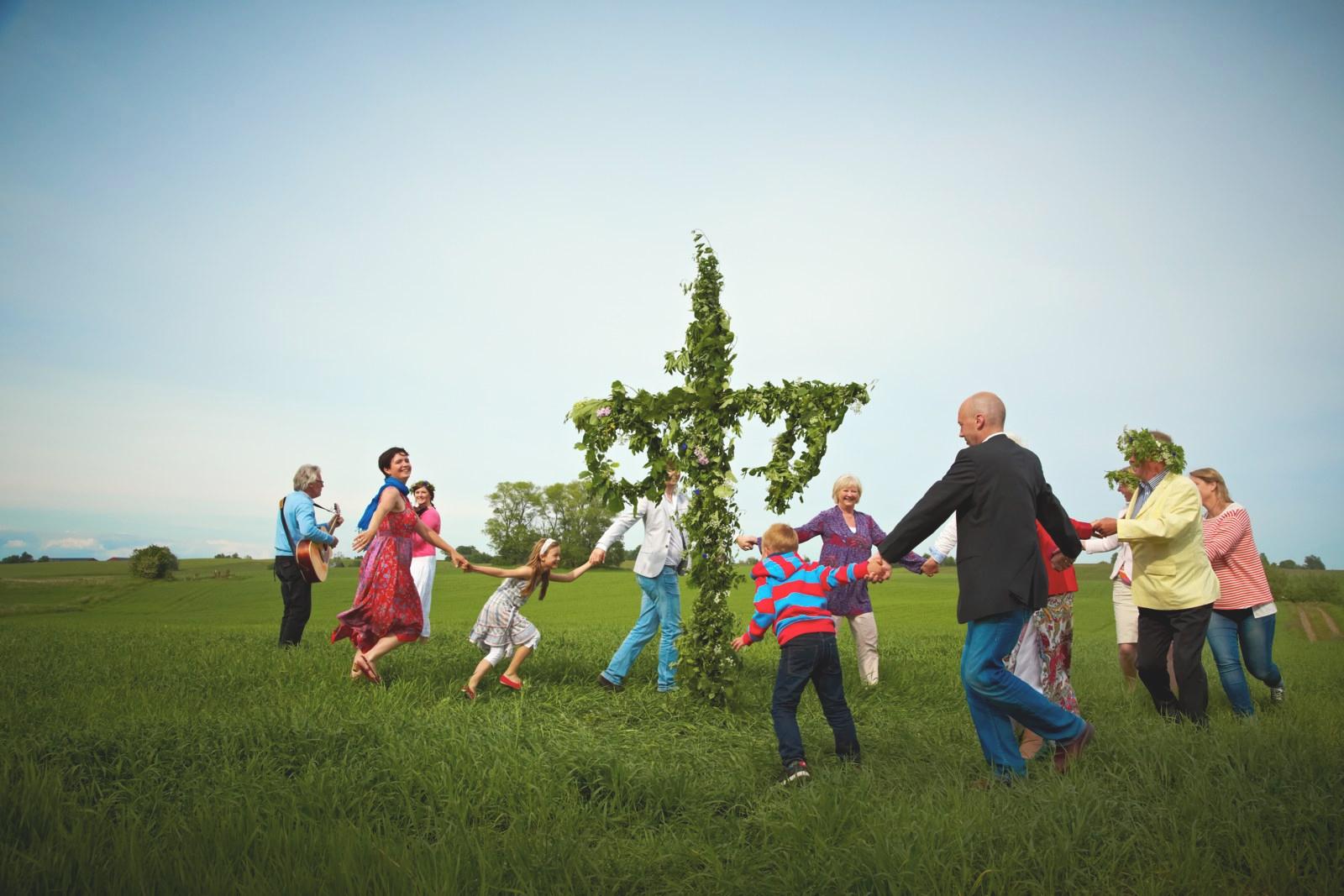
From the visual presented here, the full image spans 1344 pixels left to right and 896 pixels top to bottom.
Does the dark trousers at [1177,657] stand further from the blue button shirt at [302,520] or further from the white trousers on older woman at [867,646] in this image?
the blue button shirt at [302,520]

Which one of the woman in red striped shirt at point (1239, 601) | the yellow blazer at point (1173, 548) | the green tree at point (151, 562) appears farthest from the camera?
the green tree at point (151, 562)

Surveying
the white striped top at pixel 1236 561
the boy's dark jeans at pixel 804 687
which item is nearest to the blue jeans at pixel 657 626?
the boy's dark jeans at pixel 804 687

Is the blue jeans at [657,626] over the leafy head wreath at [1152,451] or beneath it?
beneath

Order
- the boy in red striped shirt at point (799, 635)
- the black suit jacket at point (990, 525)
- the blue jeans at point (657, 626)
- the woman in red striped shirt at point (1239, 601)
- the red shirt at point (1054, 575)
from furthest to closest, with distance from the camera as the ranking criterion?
the blue jeans at point (657, 626)
the woman in red striped shirt at point (1239, 601)
the red shirt at point (1054, 575)
the boy in red striped shirt at point (799, 635)
the black suit jacket at point (990, 525)

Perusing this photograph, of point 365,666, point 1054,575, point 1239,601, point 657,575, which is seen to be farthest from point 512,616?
point 1239,601

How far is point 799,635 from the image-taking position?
5812mm

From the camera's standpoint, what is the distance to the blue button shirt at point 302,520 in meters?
9.88

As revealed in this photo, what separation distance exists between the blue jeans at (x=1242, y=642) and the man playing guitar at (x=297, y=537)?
10137mm

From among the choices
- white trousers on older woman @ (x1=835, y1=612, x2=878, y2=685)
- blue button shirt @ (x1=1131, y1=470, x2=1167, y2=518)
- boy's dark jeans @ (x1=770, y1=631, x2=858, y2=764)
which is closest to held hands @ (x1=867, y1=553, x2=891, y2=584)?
boy's dark jeans @ (x1=770, y1=631, x2=858, y2=764)

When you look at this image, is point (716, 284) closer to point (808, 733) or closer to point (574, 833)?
point (808, 733)

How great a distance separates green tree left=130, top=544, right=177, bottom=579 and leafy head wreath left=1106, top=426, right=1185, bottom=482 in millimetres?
30963

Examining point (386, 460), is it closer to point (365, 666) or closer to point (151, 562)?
point (365, 666)

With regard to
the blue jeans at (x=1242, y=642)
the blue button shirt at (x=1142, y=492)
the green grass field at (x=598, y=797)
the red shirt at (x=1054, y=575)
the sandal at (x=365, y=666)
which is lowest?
the green grass field at (x=598, y=797)

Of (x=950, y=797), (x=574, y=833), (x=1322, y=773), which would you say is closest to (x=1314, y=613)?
(x=1322, y=773)
